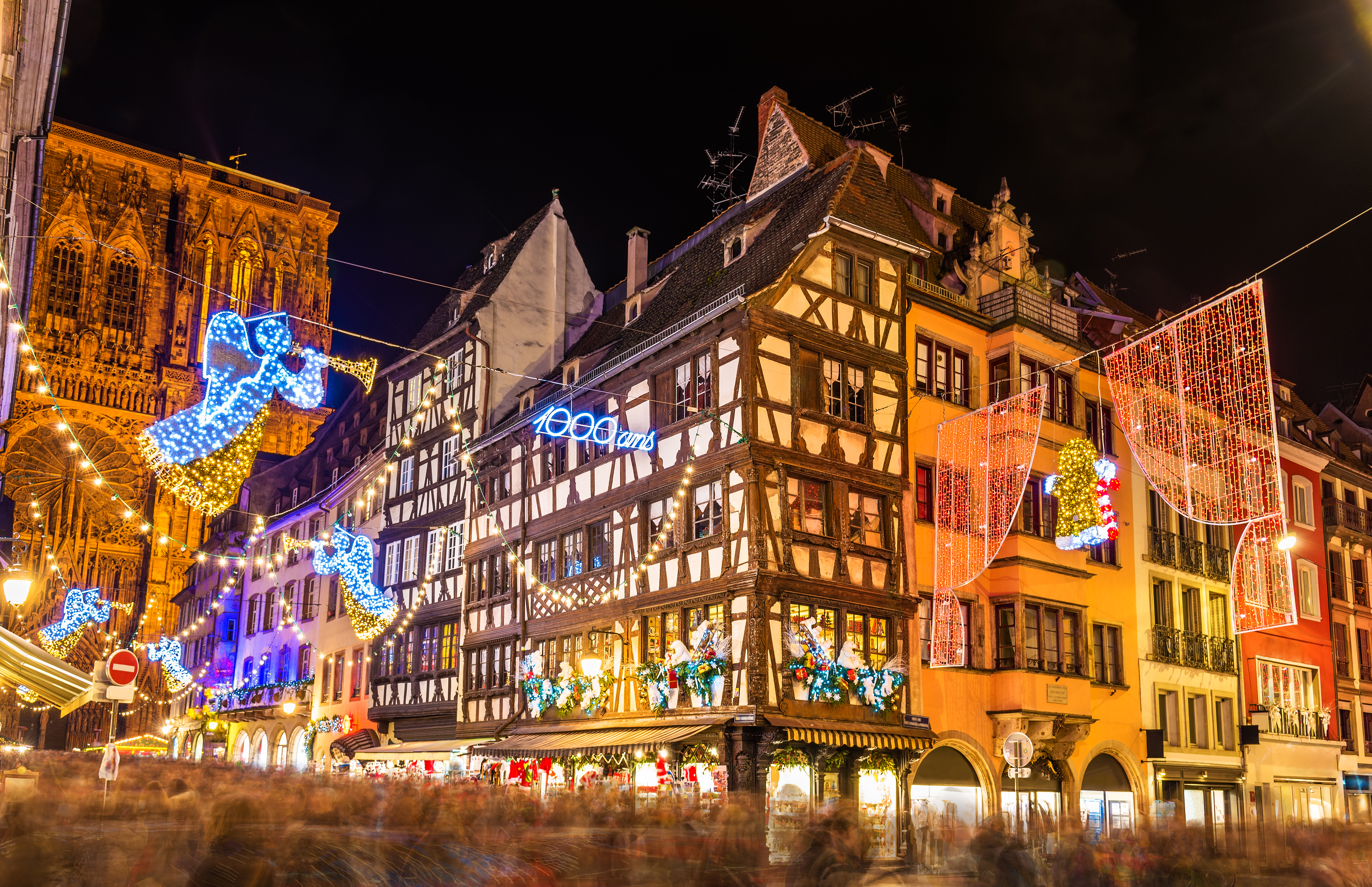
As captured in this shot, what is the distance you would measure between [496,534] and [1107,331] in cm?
1642

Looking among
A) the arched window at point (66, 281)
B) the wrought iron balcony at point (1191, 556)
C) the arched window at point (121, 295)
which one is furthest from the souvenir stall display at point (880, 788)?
the arched window at point (66, 281)

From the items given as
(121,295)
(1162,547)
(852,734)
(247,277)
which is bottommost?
(852,734)

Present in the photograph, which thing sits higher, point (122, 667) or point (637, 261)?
point (637, 261)

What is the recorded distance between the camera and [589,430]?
72.7ft

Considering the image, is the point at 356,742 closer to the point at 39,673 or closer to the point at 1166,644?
the point at 1166,644

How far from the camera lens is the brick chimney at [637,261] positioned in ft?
104

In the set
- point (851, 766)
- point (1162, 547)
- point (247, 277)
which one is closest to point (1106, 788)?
point (1162, 547)

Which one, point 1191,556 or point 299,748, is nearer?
point 1191,556

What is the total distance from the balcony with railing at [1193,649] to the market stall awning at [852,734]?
820 cm

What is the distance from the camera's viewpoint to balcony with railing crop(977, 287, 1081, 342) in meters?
26.8

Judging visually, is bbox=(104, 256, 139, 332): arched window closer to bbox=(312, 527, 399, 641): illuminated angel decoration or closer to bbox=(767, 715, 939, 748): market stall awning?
bbox=(312, 527, 399, 641): illuminated angel decoration

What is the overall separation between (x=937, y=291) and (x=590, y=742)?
11.9 m

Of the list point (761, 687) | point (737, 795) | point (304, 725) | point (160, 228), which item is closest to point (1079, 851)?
point (737, 795)

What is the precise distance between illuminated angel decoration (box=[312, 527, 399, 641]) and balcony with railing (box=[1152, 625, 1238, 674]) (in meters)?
17.5
